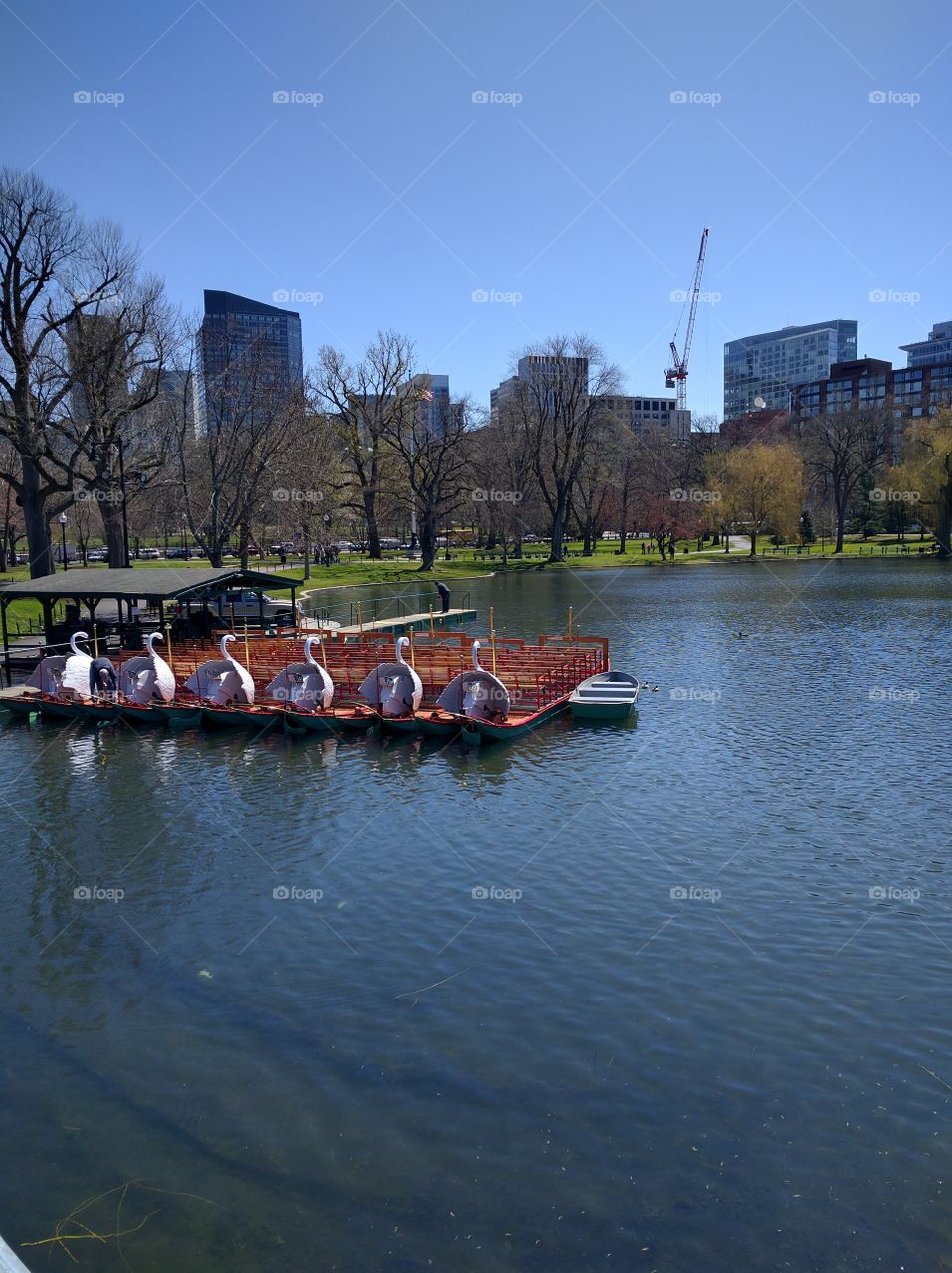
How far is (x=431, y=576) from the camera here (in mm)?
80438

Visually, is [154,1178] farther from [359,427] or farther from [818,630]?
[359,427]

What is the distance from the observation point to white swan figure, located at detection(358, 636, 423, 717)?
27.9 m

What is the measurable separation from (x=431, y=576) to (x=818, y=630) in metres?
40.4

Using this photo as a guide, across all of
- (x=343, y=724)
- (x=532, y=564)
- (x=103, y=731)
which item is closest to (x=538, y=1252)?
(x=343, y=724)

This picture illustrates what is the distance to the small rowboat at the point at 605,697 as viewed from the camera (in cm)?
2883
